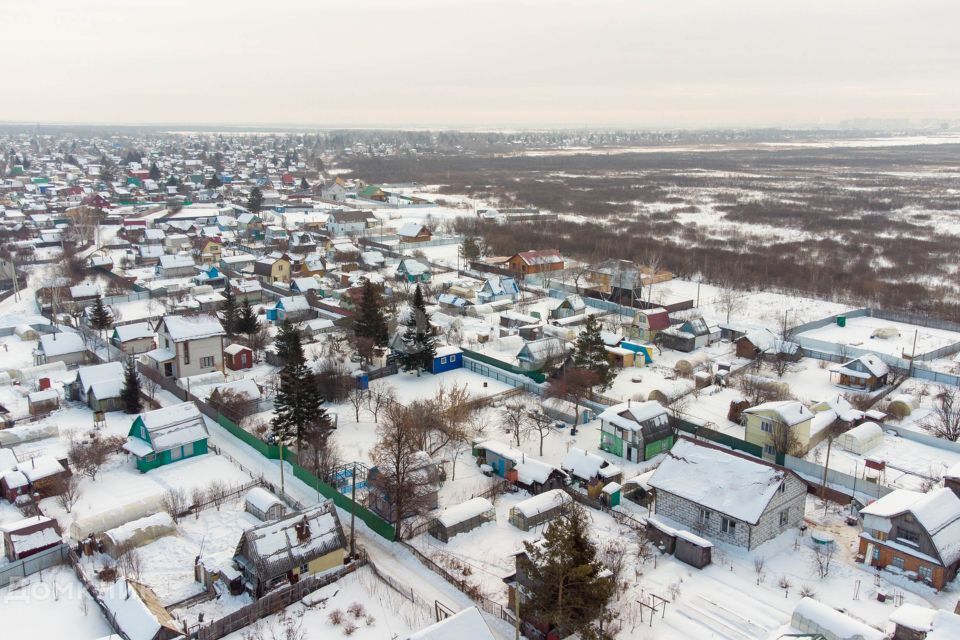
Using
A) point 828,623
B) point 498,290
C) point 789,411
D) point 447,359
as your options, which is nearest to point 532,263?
point 498,290

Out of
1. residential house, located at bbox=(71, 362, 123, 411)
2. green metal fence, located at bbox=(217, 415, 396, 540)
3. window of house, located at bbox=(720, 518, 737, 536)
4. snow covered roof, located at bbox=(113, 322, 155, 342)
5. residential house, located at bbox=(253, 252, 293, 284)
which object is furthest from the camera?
residential house, located at bbox=(253, 252, 293, 284)

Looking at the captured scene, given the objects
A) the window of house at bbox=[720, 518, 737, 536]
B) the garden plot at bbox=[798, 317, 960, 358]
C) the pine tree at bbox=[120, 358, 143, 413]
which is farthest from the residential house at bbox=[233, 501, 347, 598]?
the garden plot at bbox=[798, 317, 960, 358]

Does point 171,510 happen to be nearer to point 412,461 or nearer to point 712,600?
point 412,461

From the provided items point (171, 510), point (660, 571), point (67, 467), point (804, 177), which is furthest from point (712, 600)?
point (804, 177)

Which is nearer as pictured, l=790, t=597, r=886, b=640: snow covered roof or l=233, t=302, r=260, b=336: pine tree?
l=790, t=597, r=886, b=640: snow covered roof

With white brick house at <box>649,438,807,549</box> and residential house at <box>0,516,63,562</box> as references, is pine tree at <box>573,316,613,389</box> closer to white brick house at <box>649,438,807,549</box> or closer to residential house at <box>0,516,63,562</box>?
white brick house at <box>649,438,807,549</box>

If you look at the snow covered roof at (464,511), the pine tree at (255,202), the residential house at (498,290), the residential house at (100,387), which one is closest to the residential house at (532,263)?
the residential house at (498,290)

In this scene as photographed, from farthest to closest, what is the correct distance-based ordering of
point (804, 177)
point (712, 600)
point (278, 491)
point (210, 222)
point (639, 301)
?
point (804, 177) → point (210, 222) → point (639, 301) → point (278, 491) → point (712, 600)

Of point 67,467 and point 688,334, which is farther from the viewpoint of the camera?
point 688,334
